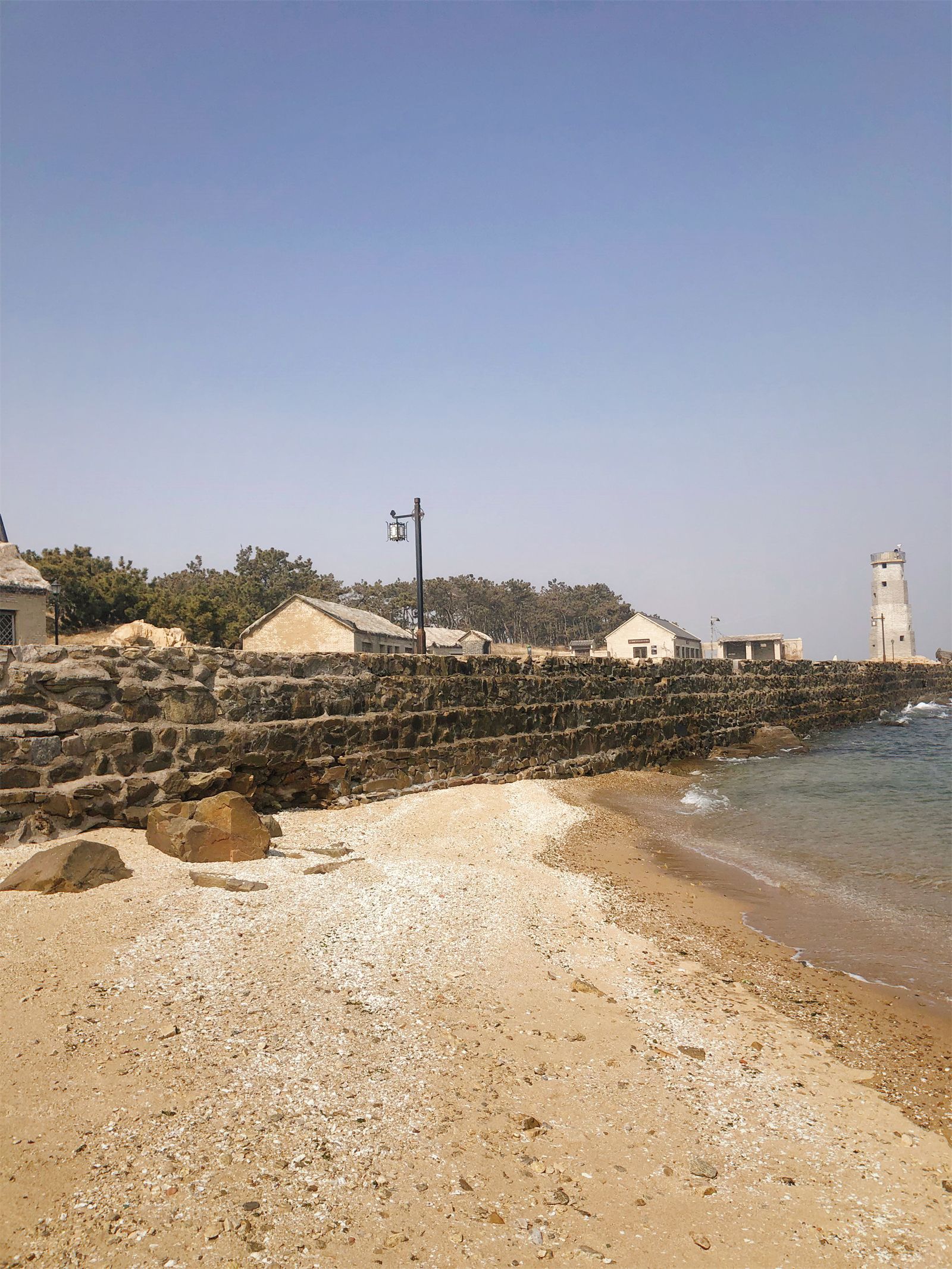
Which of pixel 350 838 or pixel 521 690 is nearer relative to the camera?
pixel 350 838

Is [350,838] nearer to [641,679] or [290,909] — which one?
[290,909]

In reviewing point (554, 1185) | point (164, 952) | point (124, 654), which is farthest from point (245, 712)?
point (554, 1185)

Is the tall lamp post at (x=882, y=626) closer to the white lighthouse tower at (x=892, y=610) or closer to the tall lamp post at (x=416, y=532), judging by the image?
the white lighthouse tower at (x=892, y=610)

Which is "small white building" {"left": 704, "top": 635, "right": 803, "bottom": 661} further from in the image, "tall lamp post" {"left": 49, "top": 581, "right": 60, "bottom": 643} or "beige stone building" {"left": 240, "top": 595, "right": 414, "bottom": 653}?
"tall lamp post" {"left": 49, "top": 581, "right": 60, "bottom": 643}

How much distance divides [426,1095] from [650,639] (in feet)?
134

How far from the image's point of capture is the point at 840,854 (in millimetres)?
8742

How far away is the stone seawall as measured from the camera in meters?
6.30

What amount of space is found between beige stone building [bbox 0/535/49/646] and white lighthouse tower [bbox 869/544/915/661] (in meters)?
65.2

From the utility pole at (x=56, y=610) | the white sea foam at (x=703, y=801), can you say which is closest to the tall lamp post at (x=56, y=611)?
the utility pole at (x=56, y=610)

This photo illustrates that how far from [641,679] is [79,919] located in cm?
1320

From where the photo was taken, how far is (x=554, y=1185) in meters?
2.65

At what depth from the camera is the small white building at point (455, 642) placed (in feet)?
112

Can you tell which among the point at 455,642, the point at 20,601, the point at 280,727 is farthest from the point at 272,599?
the point at 280,727

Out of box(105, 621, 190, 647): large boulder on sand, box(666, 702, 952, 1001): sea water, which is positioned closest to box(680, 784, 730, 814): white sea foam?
box(666, 702, 952, 1001): sea water
